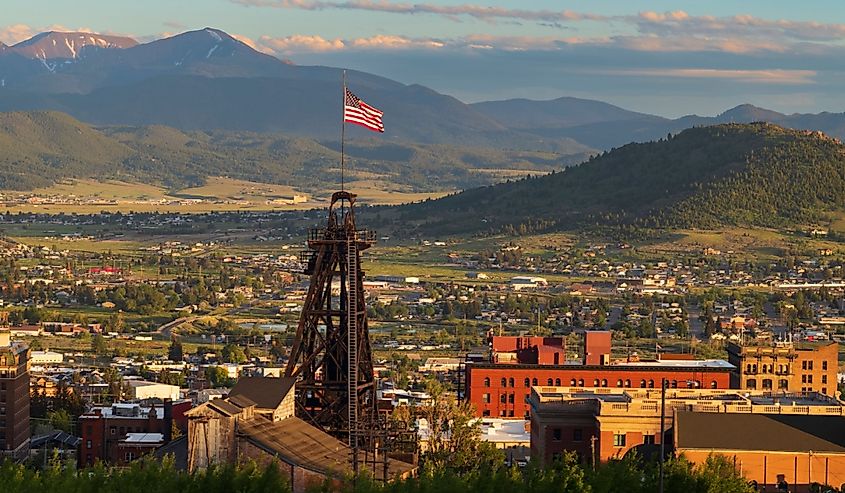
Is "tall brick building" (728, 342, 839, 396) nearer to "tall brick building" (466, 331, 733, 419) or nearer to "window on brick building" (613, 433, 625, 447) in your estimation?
"tall brick building" (466, 331, 733, 419)

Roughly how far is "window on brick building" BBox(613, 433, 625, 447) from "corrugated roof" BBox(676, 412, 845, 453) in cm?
342

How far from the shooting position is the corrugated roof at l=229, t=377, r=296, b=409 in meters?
76.6

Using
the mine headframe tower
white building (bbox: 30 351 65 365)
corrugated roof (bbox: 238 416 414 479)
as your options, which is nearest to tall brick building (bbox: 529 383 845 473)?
the mine headframe tower

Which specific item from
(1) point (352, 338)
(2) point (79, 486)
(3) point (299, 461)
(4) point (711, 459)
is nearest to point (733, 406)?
(4) point (711, 459)

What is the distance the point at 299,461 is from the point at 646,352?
104312mm

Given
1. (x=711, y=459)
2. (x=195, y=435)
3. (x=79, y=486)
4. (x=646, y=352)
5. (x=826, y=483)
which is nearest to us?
(x=79, y=486)

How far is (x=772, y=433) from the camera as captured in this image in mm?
86625

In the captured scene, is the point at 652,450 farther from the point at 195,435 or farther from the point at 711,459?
the point at 195,435

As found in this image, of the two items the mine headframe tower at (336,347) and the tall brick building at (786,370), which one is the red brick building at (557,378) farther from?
the mine headframe tower at (336,347)

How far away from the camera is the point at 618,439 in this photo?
297ft

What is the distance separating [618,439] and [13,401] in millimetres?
43742

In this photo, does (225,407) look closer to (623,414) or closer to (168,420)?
(623,414)

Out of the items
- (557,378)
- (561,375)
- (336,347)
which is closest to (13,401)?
(557,378)

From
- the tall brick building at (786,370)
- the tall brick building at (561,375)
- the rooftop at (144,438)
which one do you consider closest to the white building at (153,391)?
the tall brick building at (561,375)
